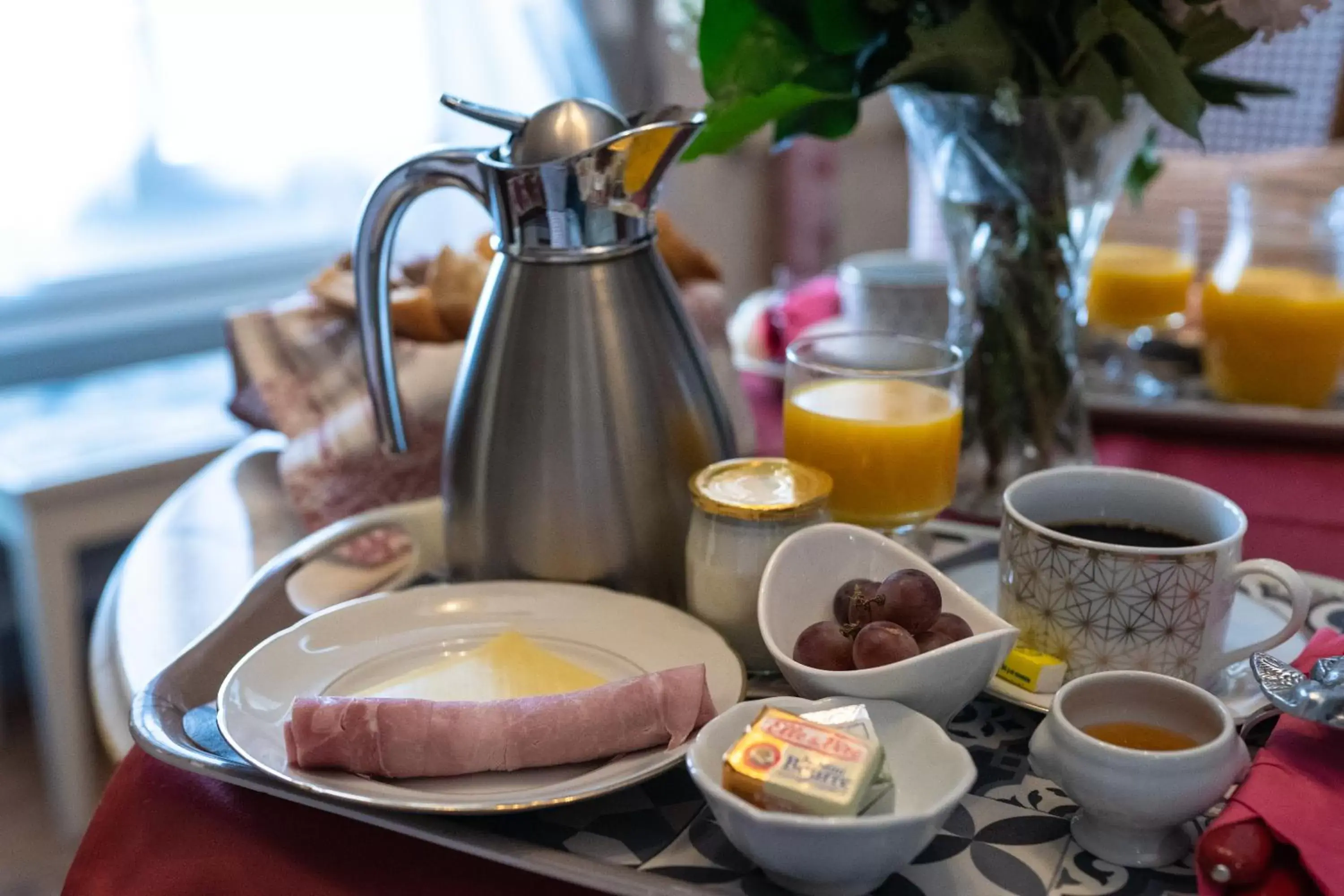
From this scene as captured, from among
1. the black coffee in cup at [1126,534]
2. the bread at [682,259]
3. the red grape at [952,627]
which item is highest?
the bread at [682,259]

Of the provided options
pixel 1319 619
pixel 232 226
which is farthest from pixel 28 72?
pixel 1319 619

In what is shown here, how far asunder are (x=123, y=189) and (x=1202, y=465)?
5.93 ft

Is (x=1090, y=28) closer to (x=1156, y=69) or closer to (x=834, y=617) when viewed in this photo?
(x=1156, y=69)

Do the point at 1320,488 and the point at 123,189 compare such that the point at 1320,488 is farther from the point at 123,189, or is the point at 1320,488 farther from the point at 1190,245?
the point at 123,189

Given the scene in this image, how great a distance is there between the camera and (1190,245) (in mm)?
1152

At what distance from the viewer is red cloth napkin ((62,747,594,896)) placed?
1.64ft

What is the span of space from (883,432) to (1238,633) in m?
0.23

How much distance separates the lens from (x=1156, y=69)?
2.31ft

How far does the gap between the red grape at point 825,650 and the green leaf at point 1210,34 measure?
464mm

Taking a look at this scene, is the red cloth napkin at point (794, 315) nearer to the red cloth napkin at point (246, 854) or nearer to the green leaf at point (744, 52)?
the green leaf at point (744, 52)

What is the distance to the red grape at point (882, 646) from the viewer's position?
0.52m

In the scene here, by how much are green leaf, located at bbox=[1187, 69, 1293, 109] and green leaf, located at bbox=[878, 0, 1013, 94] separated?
6.0 inches

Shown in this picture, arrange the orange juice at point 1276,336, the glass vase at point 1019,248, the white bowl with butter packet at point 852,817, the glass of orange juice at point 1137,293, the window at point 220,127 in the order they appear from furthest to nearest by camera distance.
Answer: the window at point 220,127, the glass of orange juice at point 1137,293, the orange juice at point 1276,336, the glass vase at point 1019,248, the white bowl with butter packet at point 852,817

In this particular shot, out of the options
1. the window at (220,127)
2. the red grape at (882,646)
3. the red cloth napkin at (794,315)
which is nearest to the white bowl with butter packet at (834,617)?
the red grape at (882,646)
